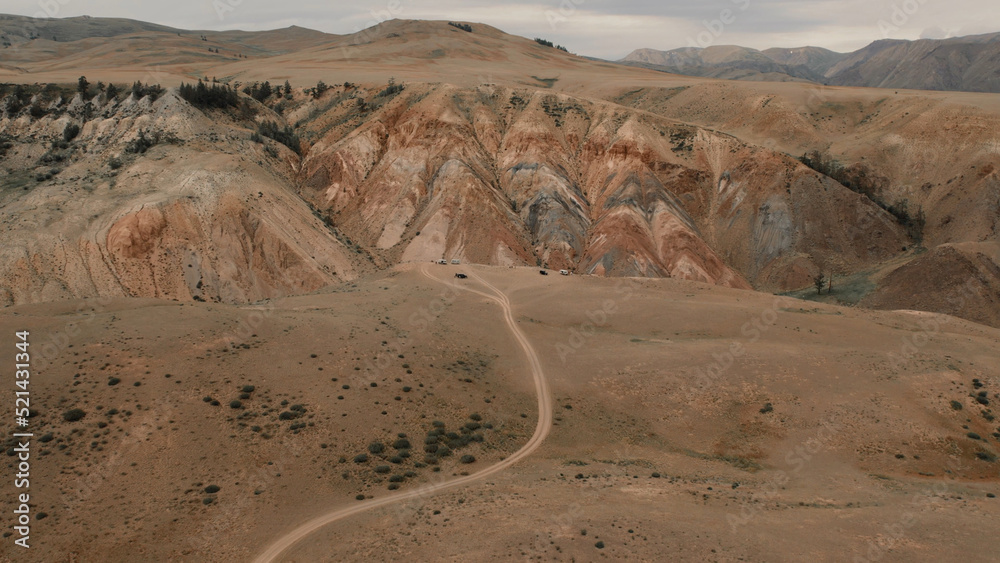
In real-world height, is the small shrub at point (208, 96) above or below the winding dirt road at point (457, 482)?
above

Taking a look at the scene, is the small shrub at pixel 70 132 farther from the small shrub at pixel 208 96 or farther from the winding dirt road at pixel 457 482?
the winding dirt road at pixel 457 482

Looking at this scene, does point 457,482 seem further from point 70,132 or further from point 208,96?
point 208,96

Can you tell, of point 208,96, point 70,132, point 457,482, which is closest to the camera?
point 457,482

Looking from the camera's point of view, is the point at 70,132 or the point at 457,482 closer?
the point at 457,482

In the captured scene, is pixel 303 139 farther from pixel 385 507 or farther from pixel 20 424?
pixel 385 507

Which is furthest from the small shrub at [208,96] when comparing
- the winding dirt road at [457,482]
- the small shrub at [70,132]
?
the winding dirt road at [457,482]

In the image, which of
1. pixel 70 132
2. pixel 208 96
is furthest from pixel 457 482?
pixel 208 96

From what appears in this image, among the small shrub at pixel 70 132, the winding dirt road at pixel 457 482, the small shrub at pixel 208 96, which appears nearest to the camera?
the winding dirt road at pixel 457 482

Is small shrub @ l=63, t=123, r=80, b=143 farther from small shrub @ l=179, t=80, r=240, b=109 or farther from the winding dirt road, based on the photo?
the winding dirt road

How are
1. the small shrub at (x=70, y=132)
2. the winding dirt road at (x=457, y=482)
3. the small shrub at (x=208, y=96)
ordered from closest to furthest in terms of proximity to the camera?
the winding dirt road at (x=457, y=482) → the small shrub at (x=70, y=132) → the small shrub at (x=208, y=96)

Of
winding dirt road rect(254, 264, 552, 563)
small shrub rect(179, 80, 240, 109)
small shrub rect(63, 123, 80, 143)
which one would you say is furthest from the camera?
small shrub rect(179, 80, 240, 109)

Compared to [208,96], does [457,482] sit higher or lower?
lower

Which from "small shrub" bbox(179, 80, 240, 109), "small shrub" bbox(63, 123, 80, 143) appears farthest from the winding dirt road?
"small shrub" bbox(63, 123, 80, 143)
